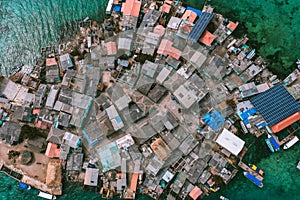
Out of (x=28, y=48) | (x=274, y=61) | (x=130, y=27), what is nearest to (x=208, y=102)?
(x=274, y=61)

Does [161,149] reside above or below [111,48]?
below

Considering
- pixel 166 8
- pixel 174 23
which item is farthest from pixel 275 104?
pixel 166 8

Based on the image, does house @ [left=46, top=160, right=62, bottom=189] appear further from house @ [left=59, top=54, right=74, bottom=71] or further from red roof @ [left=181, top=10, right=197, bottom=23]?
red roof @ [left=181, top=10, right=197, bottom=23]

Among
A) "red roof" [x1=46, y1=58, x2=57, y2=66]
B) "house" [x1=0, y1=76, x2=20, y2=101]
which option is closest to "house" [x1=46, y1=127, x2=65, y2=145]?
"house" [x1=0, y1=76, x2=20, y2=101]

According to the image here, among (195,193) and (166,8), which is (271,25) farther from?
(195,193)

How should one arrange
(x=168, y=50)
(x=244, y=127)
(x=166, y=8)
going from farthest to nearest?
(x=166, y=8) < (x=168, y=50) < (x=244, y=127)

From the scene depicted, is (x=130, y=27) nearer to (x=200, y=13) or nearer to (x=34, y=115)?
(x=200, y=13)
